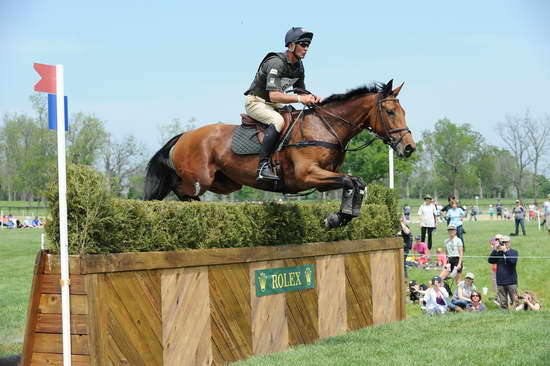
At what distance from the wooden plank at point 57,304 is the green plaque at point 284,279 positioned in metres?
2.34

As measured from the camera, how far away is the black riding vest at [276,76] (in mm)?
7332

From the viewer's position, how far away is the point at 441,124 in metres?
83.7

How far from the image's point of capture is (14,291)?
41.1 feet

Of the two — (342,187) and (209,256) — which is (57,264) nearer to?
(209,256)

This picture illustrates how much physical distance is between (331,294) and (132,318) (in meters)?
3.35

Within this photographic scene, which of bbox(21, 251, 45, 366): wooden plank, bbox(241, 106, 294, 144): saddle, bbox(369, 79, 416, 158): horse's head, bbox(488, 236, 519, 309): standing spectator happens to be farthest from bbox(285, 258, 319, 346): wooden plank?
bbox(488, 236, 519, 309): standing spectator

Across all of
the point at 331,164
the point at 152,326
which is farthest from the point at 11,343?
the point at 331,164

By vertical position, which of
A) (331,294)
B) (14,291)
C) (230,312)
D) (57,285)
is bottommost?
(14,291)

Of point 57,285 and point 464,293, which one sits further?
point 464,293

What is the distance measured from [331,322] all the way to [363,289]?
3.11 feet

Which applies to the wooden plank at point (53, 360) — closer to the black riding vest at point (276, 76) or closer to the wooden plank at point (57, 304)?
the wooden plank at point (57, 304)

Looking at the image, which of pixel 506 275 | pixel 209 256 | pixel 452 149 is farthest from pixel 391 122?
pixel 452 149

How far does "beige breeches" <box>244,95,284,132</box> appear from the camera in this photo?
7445 mm

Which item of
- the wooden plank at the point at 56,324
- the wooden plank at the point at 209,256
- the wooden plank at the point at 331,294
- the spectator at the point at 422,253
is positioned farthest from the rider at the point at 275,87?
the spectator at the point at 422,253
